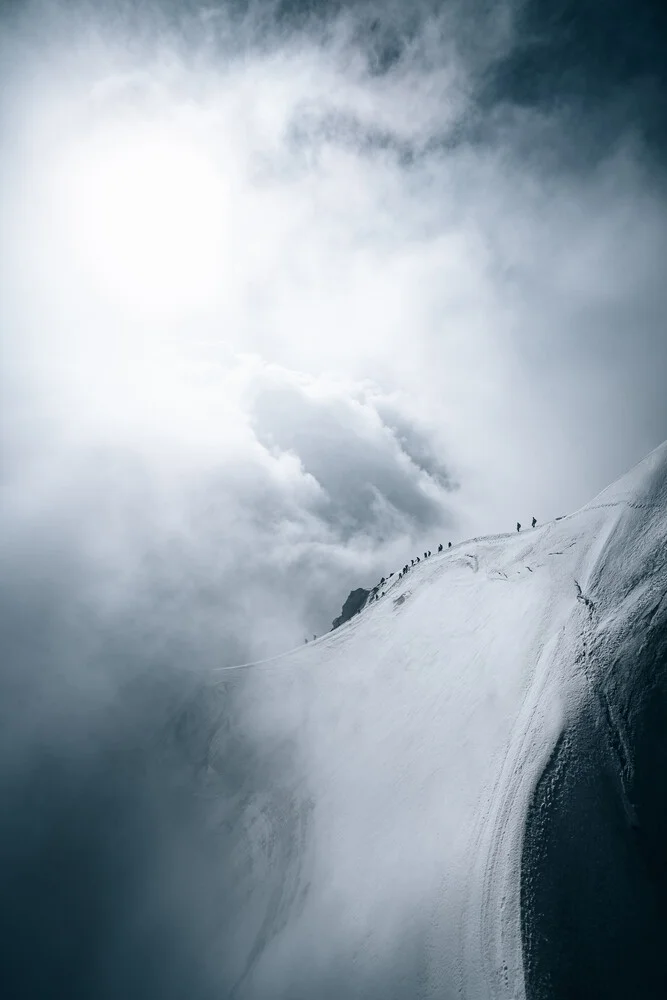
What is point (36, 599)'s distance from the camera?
344ft

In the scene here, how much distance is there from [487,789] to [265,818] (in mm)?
26514

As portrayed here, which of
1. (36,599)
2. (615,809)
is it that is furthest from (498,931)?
(36,599)

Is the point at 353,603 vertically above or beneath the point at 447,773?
above

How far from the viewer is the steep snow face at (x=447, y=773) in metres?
15.9

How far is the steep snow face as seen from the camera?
1591cm

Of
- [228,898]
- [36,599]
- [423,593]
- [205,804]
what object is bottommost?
[228,898]

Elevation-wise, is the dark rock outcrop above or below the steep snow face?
above

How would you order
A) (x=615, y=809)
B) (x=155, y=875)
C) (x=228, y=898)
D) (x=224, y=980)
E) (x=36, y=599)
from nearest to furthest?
(x=615, y=809)
(x=224, y=980)
(x=228, y=898)
(x=155, y=875)
(x=36, y=599)

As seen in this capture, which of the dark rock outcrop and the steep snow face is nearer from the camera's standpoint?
the steep snow face

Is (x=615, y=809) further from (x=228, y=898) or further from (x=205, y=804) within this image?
(x=205, y=804)

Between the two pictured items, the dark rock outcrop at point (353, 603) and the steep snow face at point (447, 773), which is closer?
the steep snow face at point (447, 773)

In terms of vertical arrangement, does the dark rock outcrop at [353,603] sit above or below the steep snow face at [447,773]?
above

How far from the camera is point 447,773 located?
2236cm

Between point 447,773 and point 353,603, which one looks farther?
point 353,603
